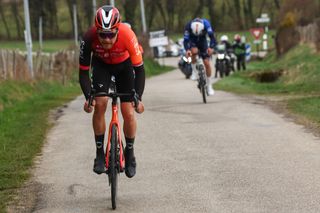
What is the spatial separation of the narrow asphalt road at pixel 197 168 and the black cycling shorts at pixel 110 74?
1.13 m

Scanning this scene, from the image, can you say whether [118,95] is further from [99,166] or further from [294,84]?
[294,84]

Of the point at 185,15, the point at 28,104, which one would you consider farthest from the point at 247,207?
the point at 185,15

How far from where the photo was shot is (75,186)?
348 inches

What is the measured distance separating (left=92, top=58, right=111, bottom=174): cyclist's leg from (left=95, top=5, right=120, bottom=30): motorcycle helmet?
69 cm

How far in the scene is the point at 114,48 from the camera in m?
8.02

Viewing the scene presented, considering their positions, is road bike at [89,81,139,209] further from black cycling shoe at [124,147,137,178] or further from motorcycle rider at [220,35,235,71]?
motorcycle rider at [220,35,235,71]

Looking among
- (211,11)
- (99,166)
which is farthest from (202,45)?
(211,11)

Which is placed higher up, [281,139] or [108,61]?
[108,61]

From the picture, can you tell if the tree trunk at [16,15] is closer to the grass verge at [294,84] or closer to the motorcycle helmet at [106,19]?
the grass verge at [294,84]

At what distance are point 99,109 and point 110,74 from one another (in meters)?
0.43

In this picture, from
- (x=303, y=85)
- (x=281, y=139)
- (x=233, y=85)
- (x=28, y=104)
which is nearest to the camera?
(x=281, y=139)

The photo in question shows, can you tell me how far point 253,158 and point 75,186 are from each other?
242 cm

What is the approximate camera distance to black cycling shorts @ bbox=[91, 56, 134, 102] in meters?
8.18

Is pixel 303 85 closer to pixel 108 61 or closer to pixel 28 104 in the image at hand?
pixel 28 104
